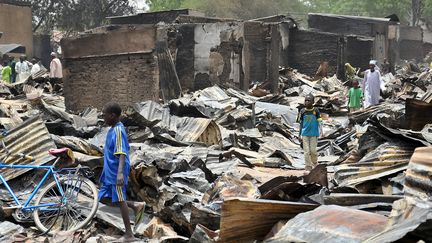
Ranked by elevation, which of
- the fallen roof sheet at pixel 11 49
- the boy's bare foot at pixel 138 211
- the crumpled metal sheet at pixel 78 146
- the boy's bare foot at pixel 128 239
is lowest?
the boy's bare foot at pixel 128 239

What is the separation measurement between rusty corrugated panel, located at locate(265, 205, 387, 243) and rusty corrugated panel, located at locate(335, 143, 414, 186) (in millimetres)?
1544

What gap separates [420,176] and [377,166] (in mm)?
1199

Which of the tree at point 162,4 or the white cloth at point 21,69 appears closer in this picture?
the white cloth at point 21,69

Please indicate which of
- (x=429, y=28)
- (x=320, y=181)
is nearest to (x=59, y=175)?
(x=320, y=181)

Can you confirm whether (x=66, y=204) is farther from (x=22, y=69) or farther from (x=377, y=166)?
(x=22, y=69)

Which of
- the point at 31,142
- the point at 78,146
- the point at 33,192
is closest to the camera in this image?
the point at 33,192

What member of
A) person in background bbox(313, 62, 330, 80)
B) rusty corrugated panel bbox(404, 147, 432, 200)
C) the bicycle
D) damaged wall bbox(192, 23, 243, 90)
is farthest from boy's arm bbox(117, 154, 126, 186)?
person in background bbox(313, 62, 330, 80)

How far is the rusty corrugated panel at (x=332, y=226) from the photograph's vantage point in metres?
3.59

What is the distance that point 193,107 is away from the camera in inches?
469

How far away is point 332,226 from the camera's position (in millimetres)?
3740

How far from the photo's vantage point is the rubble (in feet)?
13.4

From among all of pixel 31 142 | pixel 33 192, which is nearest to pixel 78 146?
pixel 31 142

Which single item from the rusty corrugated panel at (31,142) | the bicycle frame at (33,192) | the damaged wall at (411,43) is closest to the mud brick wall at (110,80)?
the rusty corrugated panel at (31,142)

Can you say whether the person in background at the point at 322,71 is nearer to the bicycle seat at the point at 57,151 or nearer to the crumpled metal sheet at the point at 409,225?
the bicycle seat at the point at 57,151
